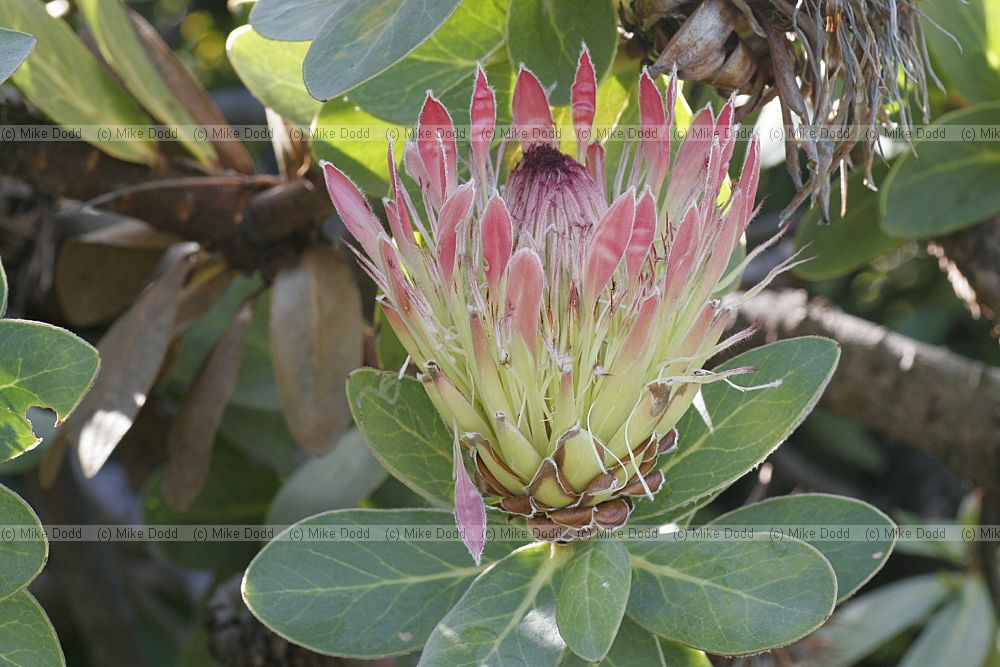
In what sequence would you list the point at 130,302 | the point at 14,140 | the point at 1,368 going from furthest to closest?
the point at 130,302, the point at 14,140, the point at 1,368

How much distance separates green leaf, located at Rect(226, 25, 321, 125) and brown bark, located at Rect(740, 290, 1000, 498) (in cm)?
55

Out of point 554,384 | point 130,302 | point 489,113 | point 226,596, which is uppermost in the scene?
point 489,113

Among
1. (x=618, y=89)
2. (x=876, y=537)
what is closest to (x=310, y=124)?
(x=618, y=89)

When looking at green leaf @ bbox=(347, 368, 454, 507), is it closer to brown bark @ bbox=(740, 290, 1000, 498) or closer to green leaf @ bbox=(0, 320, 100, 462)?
green leaf @ bbox=(0, 320, 100, 462)

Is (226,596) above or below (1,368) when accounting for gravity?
below

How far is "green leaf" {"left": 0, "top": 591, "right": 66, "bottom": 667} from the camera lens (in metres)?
0.59

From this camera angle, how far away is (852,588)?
63 centimetres

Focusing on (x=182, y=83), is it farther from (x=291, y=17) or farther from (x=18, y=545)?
(x=18, y=545)

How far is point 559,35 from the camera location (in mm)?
704

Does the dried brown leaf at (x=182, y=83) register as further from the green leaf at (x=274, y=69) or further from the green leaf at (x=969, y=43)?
the green leaf at (x=969, y=43)

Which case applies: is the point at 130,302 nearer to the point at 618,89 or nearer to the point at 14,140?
the point at 14,140

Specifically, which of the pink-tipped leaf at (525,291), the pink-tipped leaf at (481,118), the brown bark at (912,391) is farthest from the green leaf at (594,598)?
the brown bark at (912,391)

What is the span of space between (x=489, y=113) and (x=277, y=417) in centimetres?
63

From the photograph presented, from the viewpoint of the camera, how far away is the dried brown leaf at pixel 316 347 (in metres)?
0.85
